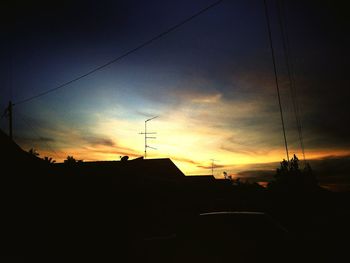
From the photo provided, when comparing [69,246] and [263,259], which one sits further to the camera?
[69,246]

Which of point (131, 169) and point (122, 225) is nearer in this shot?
point (122, 225)

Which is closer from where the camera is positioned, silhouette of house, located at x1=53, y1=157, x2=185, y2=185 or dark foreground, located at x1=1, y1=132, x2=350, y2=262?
dark foreground, located at x1=1, y1=132, x2=350, y2=262

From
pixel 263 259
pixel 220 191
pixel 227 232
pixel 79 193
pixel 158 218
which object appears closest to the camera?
pixel 263 259

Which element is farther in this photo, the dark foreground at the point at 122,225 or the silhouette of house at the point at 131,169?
the silhouette of house at the point at 131,169

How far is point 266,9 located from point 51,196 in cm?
1165

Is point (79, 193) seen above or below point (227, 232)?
above

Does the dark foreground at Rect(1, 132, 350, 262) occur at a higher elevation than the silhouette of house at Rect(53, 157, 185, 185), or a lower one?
lower

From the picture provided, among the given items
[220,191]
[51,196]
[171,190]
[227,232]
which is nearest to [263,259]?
[227,232]

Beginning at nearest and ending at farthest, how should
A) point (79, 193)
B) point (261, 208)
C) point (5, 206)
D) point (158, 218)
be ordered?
point (5, 206) < point (79, 193) < point (158, 218) < point (261, 208)

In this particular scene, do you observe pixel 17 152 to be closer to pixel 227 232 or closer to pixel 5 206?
pixel 5 206

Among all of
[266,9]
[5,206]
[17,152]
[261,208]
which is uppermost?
[266,9]

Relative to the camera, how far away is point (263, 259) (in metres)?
5.52

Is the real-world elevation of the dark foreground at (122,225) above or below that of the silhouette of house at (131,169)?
below

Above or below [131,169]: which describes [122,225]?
below
